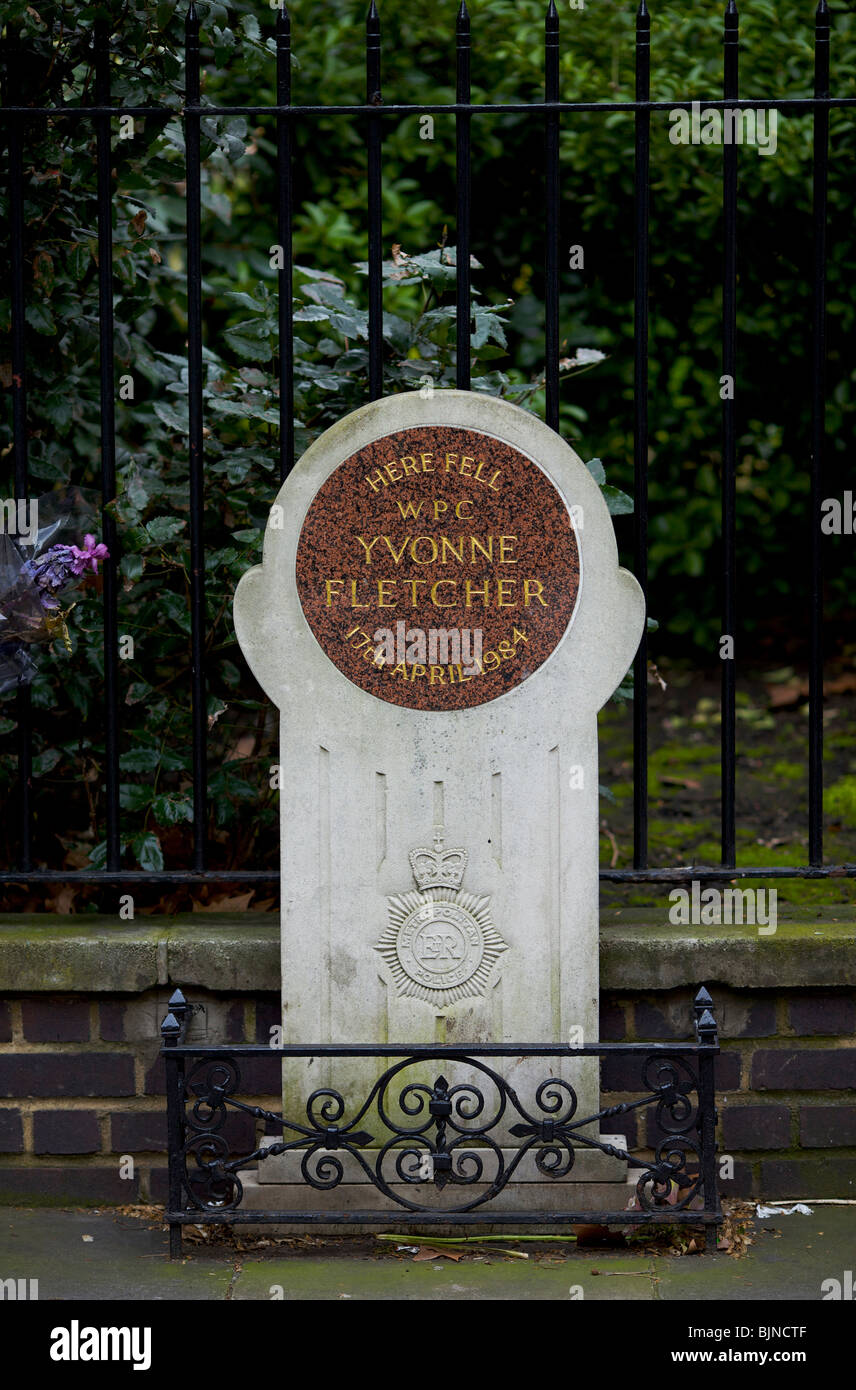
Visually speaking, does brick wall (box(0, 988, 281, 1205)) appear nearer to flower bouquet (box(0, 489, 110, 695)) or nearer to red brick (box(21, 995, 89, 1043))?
red brick (box(21, 995, 89, 1043))

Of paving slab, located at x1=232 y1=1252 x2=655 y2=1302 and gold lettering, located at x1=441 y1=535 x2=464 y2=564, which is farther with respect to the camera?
gold lettering, located at x1=441 y1=535 x2=464 y2=564

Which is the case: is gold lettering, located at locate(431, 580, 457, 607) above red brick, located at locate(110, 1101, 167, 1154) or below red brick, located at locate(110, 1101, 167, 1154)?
above

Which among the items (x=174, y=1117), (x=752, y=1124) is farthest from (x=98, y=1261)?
(x=752, y=1124)

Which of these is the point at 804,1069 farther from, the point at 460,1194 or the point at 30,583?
the point at 30,583

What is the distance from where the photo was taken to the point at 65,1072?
3471 mm

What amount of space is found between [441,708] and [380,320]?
898 millimetres

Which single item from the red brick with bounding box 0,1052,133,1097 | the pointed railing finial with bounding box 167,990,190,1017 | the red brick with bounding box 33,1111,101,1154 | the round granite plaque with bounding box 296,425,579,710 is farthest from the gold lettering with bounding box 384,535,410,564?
the red brick with bounding box 33,1111,101,1154

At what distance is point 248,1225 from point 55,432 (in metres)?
2.09

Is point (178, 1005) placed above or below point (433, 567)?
below

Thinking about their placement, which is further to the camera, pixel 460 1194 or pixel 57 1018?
pixel 57 1018

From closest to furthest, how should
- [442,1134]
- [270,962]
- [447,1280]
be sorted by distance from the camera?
[447,1280], [442,1134], [270,962]

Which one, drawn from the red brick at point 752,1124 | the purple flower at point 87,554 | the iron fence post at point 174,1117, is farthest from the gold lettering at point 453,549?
the red brick at point 752,1124

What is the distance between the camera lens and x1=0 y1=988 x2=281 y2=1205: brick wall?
346 cm

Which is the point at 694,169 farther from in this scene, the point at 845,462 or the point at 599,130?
the point at 845,462
